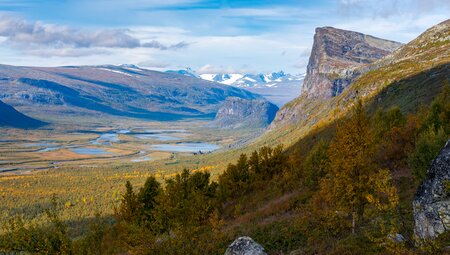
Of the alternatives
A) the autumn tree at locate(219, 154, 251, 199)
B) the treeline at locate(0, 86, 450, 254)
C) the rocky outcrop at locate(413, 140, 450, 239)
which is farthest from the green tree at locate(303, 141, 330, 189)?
the rocky outcrop at locate(413, 140, 450, 239)

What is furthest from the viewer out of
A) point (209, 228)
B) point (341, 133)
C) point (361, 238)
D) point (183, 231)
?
point (209, 228)

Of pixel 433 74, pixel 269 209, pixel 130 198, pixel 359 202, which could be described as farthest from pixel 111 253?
pixel 433 74

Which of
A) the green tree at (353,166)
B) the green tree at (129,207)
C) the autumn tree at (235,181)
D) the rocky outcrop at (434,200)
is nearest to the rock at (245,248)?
the green tree at (353,166)

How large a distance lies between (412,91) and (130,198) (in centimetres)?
11716

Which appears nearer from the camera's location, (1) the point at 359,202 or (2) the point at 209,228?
(1) the point at 359,202

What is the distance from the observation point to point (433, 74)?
146m

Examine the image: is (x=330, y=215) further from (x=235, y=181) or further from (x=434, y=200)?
(x=235, y=181)

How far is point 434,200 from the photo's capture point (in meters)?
20.9

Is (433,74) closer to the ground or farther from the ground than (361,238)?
farther from the ground

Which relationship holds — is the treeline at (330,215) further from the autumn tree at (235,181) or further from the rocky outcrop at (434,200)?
the autumn tree at (235,181)

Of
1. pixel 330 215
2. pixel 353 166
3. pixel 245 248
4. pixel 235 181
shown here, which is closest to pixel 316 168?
pixel 235 181

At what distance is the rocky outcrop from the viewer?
2038cm

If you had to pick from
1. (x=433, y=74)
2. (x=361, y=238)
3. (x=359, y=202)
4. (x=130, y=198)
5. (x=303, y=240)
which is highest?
(x=433, y=74)

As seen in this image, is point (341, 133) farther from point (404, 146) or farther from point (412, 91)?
Result: point (412, 91)
